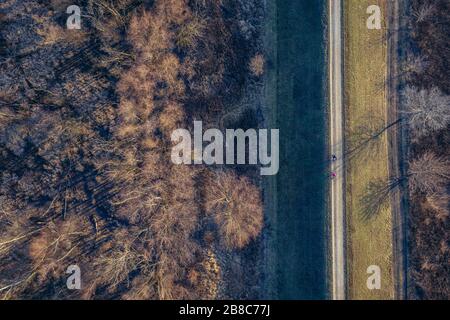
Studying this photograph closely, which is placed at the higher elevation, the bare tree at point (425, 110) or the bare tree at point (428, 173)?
the bare tree at point (425, 110)

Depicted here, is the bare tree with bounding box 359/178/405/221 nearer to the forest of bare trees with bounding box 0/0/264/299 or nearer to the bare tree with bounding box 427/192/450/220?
the bare tree with bounding box 427/192/450/220

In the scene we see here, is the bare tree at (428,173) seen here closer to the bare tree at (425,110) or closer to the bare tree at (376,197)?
the bare tree at (376,197)

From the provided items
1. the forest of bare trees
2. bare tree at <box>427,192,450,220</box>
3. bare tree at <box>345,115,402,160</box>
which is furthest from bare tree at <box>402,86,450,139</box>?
the forest of bare trees

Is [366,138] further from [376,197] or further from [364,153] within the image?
[376,197]

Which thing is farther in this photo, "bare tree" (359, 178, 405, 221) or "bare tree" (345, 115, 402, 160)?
"bare tree" (345, 115, 402, 160)

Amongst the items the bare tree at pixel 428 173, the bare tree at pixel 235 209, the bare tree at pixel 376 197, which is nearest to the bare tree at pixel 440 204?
the bare tree at pixel 428 173

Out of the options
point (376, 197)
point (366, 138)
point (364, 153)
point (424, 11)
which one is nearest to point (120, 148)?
point (364, 153)
